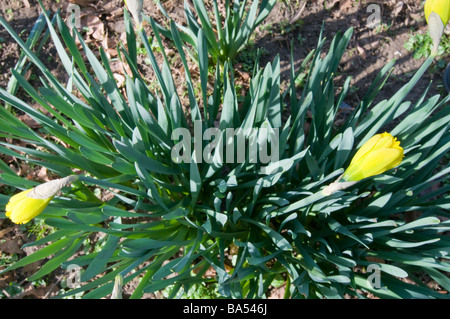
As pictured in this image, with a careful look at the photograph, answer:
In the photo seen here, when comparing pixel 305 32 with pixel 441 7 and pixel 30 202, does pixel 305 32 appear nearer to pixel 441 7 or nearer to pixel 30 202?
pixel 441 7

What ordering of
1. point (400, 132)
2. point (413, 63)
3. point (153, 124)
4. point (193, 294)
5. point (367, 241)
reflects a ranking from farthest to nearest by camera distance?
point (413, 63) → point (193, 294) → point (400, 132) → point (367, 241) → point (153, 124)

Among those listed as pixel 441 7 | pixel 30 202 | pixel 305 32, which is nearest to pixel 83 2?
pixel 305 32

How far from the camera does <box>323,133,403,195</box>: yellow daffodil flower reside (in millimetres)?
1141

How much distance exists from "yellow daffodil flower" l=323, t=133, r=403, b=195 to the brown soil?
4.08ft

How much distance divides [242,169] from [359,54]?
138 centimetres

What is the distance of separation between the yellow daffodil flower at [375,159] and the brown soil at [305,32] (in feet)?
4.08

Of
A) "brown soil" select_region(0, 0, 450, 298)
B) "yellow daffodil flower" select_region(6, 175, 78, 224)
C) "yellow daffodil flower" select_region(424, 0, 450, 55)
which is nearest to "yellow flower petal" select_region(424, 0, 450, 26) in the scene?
"yellow daffodil flower" select_region(424, 0, 450, 55)

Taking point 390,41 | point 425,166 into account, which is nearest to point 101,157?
point 425,166

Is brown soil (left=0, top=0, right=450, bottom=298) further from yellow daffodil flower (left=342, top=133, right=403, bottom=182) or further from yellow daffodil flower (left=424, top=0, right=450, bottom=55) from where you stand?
yellow daffodil flower (left=342, top=133, right=403, bottom=182)

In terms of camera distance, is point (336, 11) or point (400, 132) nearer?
point (400, 132)

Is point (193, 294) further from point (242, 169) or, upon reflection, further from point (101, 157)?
point (101, 157)

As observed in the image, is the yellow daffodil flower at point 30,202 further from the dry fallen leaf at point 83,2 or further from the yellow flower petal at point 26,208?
the dry fallen leaf at point 83,2

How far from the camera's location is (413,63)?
2438 millimetres

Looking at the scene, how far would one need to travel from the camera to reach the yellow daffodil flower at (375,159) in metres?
1.14
